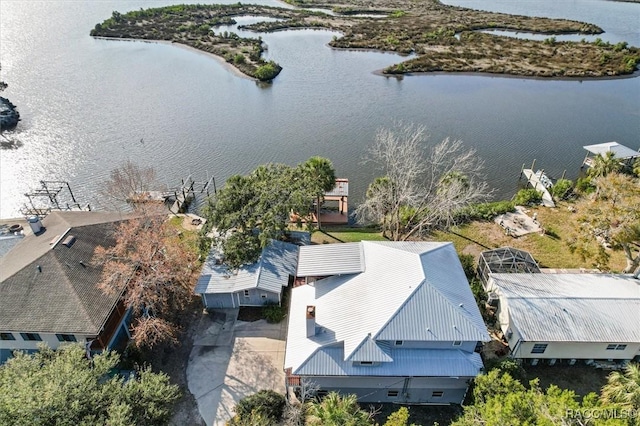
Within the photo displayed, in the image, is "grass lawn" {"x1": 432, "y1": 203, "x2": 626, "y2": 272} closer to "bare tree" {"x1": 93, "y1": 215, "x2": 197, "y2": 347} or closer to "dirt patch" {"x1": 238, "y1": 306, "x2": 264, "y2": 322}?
"dirt patch" {"x1": 238, "y1": 306, "x2": 264, "y2": 322}

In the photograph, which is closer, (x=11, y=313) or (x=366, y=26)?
(x=11, y=313)

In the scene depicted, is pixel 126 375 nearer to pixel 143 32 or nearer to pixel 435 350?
pixel 435 350

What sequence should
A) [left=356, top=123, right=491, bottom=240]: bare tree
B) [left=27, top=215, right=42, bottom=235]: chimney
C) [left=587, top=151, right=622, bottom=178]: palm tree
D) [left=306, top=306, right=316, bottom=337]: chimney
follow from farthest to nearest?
[left=587, top=151, right=622, bottom=178]: palm tree, [left=356, top=123, right=491, bottom=240]: bare tree, [left=27, top=215, right=42, bottom=235]: chimney, [left=306, top=306, right=316, bottom=337]: chimney

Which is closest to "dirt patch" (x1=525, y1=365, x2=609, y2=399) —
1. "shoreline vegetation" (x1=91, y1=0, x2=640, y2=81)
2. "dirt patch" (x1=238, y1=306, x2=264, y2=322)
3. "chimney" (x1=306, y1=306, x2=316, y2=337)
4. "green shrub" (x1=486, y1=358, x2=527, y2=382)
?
"green shrub" (x1=486, y1=358, x2=527, y2=382)

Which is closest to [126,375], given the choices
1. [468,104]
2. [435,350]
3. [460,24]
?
[435,350]

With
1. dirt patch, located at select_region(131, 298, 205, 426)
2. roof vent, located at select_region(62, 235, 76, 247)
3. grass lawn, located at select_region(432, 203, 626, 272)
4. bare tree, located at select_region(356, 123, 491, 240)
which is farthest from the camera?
grass lawn, located at select_region(432, 203, 626, 272)

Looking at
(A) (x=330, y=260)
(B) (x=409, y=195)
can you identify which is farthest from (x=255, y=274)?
(B) (x=409, y=195)

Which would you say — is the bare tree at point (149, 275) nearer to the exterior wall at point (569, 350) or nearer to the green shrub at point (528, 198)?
the exterior wall at point (569, 350)
